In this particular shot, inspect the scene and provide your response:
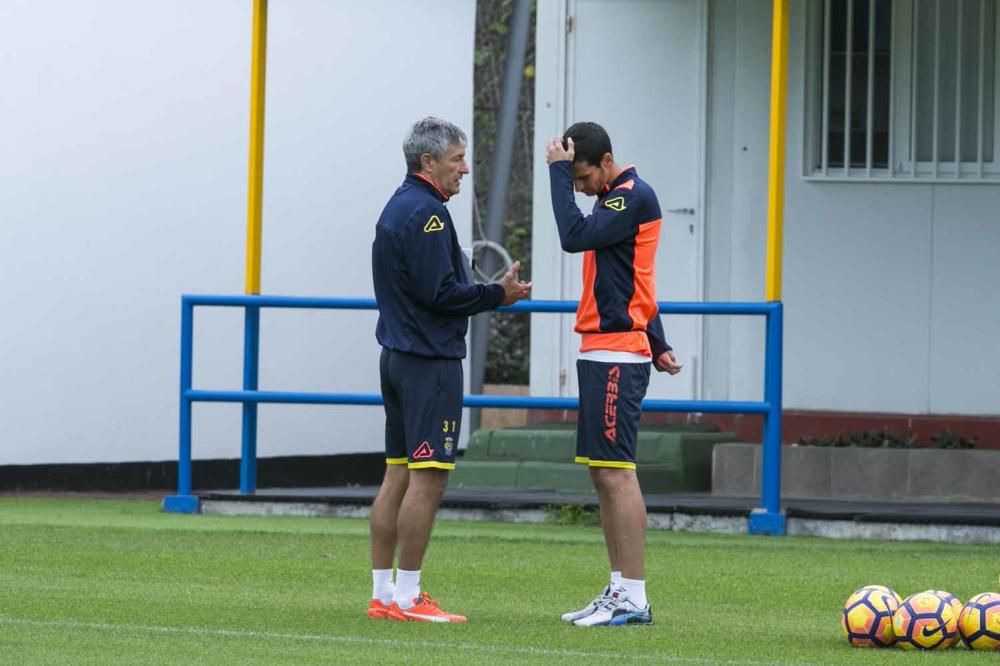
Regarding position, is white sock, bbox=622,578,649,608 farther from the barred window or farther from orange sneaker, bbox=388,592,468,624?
the barred window

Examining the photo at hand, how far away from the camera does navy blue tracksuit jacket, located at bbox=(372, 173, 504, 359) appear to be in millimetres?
7188

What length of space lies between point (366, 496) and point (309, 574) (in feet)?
9.77

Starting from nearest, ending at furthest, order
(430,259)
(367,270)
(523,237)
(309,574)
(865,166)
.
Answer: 1. (430,259)
2. (309,574)
3. (865,166)
4. (367,270)
5. (523,237)

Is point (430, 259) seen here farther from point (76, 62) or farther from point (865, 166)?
point (76, 62)

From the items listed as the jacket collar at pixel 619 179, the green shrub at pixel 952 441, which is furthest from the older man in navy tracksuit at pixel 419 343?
the green shrub at pixel 952 441

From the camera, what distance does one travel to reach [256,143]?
1184cm

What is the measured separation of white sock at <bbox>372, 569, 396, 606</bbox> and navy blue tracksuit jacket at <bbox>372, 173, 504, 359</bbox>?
2.60 ft

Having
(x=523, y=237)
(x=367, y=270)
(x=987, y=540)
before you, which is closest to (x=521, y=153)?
(x=523, y=237)

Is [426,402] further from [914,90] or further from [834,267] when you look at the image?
[914,90]

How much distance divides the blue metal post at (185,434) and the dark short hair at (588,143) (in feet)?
16.2

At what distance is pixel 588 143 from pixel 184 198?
7.14 m

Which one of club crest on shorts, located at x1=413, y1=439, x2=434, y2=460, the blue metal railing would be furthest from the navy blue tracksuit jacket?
the blue metal railing

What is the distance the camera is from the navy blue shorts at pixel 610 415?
283 inches

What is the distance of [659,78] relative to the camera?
512 inches
